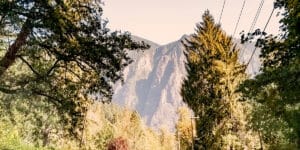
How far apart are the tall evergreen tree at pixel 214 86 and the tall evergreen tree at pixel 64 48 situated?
19.2m

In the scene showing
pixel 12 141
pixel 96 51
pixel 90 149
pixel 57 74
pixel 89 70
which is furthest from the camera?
pixel 90 149

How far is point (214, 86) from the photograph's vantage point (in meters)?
32.8

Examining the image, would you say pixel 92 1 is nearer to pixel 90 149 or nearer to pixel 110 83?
pixel 110 83

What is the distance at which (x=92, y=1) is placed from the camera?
12586mm

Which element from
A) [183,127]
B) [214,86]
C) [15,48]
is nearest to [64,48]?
[15,48]

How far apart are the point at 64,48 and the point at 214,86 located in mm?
22784

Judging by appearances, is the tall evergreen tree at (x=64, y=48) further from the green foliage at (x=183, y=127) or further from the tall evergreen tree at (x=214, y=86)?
the green foliage at (x=183, y=127)

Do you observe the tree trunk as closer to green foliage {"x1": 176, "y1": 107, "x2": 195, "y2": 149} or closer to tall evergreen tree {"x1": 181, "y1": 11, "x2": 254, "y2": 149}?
tall evergreen tree {"x1": 181, "y1": 11, "x2": 254, "y2": 149}

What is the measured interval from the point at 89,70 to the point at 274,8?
6550 millimetres

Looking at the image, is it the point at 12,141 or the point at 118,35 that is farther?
the point at 12,141

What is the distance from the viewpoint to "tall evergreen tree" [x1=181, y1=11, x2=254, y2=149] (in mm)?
30672

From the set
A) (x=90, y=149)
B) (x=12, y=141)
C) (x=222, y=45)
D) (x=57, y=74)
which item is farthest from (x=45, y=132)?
(x=57, y=74)

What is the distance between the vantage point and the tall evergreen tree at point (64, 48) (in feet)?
33.5

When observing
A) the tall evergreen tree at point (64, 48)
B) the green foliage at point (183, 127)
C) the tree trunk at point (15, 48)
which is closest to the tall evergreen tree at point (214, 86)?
the tall evergreen tree at point (64, 48)
